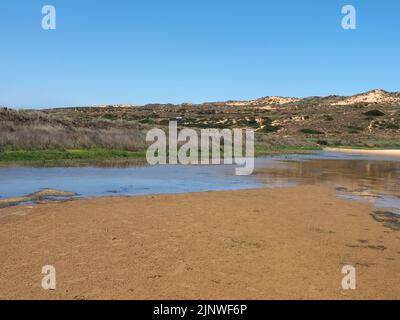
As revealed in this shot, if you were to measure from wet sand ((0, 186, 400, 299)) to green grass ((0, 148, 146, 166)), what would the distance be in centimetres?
1227

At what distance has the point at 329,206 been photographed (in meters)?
11.7

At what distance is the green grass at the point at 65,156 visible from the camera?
73.6ft

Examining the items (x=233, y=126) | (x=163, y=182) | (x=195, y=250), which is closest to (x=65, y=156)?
(x=163, y=182)

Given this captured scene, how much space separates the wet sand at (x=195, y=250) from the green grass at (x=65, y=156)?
1227 centimetres

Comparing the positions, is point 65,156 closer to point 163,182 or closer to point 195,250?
point 163,182

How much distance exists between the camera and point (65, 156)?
82.7 feet

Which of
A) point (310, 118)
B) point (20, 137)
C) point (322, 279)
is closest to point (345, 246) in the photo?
point (322, 279)

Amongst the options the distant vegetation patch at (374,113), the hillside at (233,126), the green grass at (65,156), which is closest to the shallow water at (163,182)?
the green grass at (65,156)

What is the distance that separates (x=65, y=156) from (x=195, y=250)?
19.7 m

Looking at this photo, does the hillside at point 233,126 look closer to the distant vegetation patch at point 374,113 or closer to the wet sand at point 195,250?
the distant vegetation patch at point 374,113

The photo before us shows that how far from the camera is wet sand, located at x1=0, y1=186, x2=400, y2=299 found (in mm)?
5512

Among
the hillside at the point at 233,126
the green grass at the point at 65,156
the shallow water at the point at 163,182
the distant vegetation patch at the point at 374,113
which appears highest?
the distant vegetation patch at the point at 374,113

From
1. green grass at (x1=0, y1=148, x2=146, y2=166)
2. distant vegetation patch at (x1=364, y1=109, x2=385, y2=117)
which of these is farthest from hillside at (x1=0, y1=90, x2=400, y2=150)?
green grass at (x1=0, y1=148, x2=146, y2=166)
